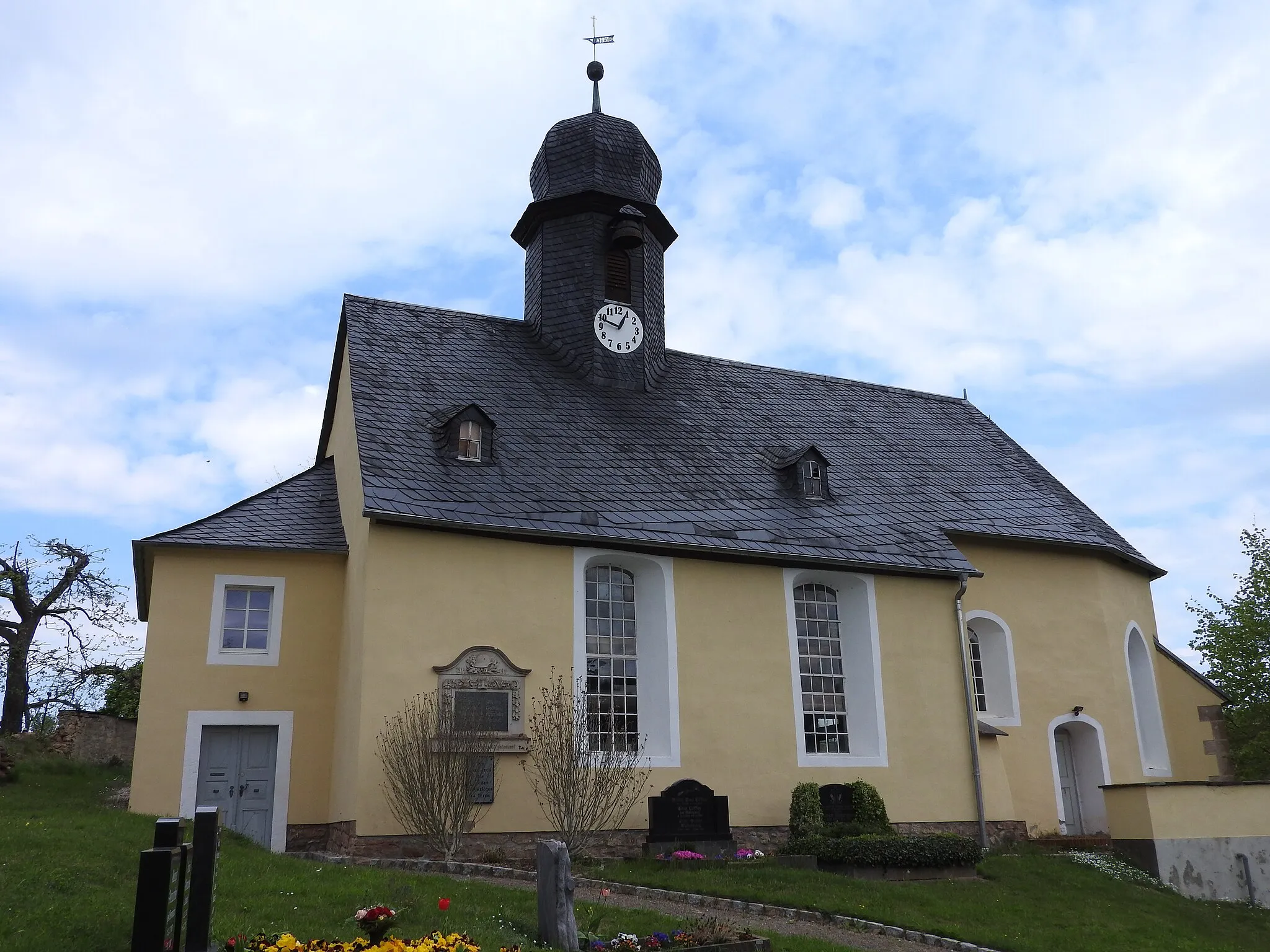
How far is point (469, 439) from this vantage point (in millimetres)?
16906

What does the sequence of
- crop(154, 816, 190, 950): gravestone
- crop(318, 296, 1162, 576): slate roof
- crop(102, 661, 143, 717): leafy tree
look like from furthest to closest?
crop(102, 661, 143, 717): leafy tree, crop(318, 296, 1162, 576): slate roof, crop(154, 816, 190, 950): gravestone

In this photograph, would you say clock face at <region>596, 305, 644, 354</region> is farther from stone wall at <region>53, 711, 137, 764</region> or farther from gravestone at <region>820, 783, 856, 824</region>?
stone wall at <region>53, 711, 137, 764</region>

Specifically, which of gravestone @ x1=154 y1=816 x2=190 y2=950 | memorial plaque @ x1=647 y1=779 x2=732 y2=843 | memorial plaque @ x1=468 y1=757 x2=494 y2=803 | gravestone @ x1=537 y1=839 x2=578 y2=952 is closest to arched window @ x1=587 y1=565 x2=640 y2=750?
memorial plaque @ x1=647 y1=779 x2=732 y2=843

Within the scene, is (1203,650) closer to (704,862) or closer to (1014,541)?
(1014,541)

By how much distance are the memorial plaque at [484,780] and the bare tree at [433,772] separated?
A: 0.17ft

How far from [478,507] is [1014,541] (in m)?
9.95

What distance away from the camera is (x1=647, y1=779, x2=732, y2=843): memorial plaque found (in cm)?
1492

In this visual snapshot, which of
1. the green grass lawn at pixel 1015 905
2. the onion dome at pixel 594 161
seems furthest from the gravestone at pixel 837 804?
the onion dome at pixel 594 161

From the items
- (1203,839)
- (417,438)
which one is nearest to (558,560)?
(417,438)

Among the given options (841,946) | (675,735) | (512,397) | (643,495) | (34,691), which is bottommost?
(841,946)

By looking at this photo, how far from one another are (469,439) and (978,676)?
9.88m

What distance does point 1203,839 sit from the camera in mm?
16906

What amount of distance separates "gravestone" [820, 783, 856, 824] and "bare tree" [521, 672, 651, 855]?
2.81m

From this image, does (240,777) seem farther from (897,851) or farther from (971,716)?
(971,716)
